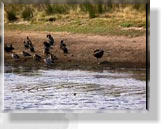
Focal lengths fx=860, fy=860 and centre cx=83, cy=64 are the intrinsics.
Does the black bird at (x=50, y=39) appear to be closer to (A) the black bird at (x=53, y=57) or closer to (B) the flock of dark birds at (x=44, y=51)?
(B) the flock of dark birds at (x=44, y=51)

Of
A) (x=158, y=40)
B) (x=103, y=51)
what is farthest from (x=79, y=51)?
(x=158, y=40)

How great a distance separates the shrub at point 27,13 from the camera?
861cm

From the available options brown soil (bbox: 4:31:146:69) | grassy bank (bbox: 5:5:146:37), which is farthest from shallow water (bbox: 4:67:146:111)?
grassy bank (bbox: 5:5:146:37)

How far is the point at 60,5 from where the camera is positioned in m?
8.60

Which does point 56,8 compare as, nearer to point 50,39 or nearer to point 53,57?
point 50,39

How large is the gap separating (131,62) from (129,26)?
1.19ft

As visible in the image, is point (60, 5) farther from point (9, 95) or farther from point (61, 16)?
point (9, 95)

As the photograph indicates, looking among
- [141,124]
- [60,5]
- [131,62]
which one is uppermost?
[60,5]

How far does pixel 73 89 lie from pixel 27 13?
0.89 metres

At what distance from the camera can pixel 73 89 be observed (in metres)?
8.56

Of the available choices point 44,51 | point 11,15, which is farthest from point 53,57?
point 11,15

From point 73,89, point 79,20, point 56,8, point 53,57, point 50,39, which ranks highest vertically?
point 56,8

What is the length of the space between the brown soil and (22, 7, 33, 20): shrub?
0.15m

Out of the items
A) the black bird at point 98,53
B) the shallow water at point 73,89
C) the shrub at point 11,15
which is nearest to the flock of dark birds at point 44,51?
the black bird at point 98,53
